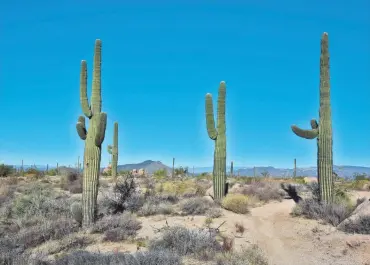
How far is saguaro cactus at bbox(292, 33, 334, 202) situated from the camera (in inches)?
558

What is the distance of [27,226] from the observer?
40.2 ft

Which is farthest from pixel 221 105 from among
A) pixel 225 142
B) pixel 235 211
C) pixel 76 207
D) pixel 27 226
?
pixel 27 226

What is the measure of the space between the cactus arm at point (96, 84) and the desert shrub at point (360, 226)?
785cm

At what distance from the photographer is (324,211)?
1313cm

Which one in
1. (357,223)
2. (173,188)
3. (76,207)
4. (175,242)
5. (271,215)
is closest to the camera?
(175,242)

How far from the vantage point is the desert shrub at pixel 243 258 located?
826cm

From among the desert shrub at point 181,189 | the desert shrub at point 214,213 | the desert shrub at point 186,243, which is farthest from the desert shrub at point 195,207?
the desert shrub at point 181,189

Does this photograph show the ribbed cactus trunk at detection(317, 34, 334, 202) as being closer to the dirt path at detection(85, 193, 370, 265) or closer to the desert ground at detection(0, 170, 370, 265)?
the desert ground at detection(0, 170, 370, 265)

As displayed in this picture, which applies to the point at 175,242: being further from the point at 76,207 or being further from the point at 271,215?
the point at 271,215

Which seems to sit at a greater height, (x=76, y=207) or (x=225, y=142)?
(x=225, y=142)

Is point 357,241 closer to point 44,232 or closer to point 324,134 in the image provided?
point 324,134

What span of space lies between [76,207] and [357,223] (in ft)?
25.8

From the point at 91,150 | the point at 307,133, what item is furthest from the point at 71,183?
the point at 307,133

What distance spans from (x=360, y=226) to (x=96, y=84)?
855cm
